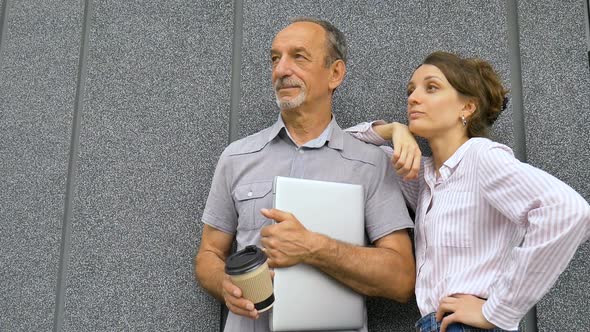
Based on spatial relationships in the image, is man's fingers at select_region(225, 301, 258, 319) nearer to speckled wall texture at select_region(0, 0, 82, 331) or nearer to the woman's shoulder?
the woman's shoulder

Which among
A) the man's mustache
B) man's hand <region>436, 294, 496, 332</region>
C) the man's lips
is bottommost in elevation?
man's hand <region>436, 294, 496, 332</region>

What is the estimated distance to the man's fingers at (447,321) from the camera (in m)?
0.92

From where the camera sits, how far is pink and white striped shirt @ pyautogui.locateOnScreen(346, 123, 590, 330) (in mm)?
848

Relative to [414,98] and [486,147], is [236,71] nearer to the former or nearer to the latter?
[414,98]

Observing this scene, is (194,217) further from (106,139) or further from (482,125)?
(482,125)

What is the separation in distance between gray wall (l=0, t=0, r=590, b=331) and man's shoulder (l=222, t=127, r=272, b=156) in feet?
0.39

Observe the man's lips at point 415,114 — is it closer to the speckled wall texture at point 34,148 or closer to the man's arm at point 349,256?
the man's arm at point 349,256

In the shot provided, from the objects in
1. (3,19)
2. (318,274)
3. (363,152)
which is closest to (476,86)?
(363,152)

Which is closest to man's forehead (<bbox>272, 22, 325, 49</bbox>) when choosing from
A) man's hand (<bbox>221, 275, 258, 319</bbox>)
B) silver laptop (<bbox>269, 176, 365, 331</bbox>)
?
silver laptop (<bbox>269, 176, 365, 331</bbox>)

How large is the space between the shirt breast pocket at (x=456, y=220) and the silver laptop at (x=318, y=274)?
181mm

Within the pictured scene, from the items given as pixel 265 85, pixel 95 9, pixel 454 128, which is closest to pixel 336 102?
pixel 265 85

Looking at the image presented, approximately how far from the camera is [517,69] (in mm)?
1434

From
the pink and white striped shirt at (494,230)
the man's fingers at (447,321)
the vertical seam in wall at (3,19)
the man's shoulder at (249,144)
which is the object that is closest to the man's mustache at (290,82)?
the man's shoulder at (249,144)

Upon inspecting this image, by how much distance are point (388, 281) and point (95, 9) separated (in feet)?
3.49
